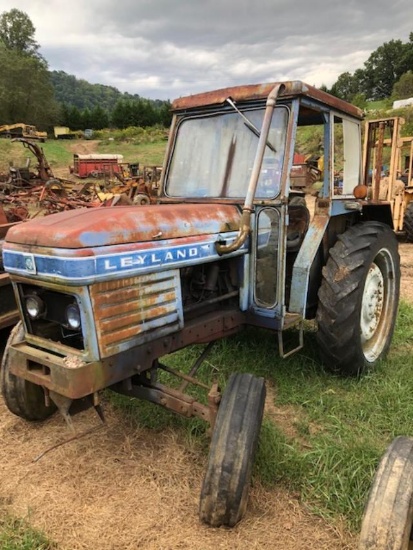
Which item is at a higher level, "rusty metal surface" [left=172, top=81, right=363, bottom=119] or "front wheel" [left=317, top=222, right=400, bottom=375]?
"rusty metal surface" [left=172, top=81, right=363, bottom=119]

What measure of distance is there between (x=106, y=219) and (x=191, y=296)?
37.5 inches

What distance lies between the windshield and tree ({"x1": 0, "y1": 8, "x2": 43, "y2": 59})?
61.5 m

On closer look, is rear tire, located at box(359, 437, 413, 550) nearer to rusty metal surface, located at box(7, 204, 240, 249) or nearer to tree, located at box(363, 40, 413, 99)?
rusty metal surface, located at box(7, 204, 240, 249)

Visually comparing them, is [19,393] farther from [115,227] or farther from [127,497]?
Answer: [115,227]

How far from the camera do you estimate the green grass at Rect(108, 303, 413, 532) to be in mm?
2635

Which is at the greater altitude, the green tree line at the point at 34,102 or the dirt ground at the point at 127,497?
the green tree line at the point at 34,102

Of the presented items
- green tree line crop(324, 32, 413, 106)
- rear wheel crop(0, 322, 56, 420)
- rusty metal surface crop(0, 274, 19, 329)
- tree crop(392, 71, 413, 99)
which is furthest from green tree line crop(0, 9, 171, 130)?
rear wheel crop(0, 322, 56, 420)

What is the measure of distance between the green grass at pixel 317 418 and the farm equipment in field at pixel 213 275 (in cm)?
19

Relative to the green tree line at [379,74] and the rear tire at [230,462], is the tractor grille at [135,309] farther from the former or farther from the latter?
the green tree line at [379,74]

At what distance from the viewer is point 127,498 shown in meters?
2.61

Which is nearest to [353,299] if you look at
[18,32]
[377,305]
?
[377,305]

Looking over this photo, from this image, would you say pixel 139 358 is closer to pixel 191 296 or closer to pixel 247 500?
pixel 191 296

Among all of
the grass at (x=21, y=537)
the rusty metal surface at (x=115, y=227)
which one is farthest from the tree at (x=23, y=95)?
the grass at (x=21, y=537)

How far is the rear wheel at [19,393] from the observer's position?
3.18 meters
